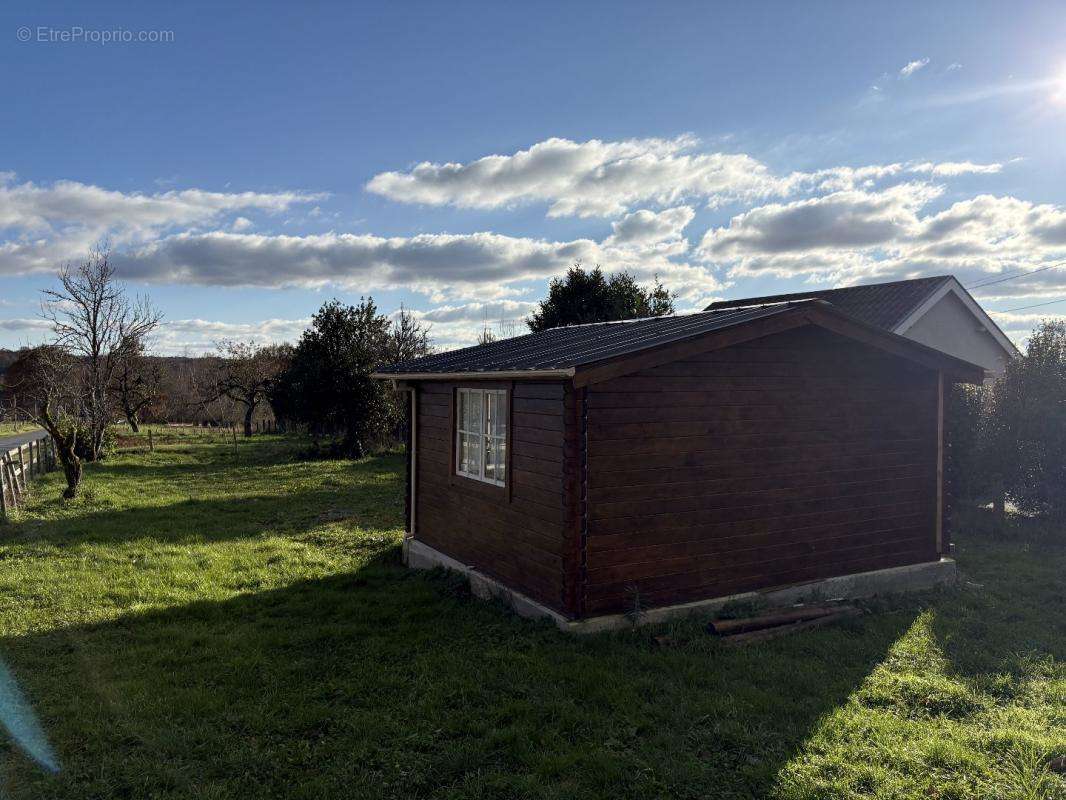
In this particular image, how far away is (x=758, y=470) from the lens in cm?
714

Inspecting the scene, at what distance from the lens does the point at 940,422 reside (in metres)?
8.44

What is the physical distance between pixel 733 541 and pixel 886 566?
8.29ft

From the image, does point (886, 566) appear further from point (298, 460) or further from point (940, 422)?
point (298, 460)

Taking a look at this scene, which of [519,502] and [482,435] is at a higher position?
[482,435]

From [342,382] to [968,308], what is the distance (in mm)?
18655

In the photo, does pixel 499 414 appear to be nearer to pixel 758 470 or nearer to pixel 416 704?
pixel 758 470

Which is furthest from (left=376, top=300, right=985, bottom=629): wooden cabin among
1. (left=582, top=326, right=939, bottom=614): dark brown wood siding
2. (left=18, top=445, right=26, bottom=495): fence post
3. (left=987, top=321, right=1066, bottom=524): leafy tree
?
(left=18, top=445, right=26, bottom=495): fence post

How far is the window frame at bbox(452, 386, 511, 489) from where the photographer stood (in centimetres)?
715

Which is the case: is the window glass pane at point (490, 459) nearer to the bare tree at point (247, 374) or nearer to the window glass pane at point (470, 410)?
the window glass pane at point (470, 410)

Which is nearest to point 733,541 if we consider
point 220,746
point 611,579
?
point 611,579

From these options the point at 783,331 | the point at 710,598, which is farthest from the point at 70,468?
the point at 783,331

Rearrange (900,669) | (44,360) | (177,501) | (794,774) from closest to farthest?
(794,774), (900,669), (177,501), (44,360)

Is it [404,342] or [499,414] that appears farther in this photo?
[404,342]

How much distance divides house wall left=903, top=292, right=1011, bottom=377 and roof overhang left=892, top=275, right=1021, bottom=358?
11 cm
